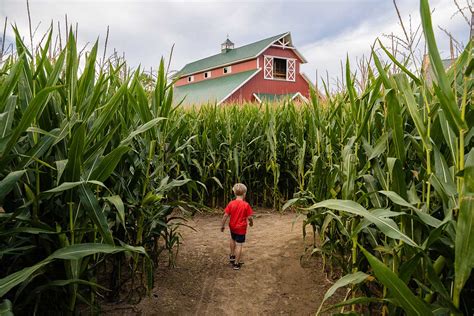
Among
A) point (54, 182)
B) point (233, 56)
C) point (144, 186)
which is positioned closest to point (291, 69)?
point (233, 56)

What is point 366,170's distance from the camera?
2.14 metres

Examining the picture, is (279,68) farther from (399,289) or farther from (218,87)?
(399,289)

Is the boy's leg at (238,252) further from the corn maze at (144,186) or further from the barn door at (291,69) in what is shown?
the barn door at (291,69)

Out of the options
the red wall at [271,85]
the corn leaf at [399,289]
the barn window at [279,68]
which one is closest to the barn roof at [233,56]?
the red wall at [271,85]

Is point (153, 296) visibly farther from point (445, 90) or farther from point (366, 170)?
point (445, 90)

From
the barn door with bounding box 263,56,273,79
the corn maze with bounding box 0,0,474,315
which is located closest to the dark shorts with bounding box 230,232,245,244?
the corn maze with bounding box 0,0,474,315

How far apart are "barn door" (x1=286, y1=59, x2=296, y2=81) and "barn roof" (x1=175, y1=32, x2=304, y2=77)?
182 centimetres

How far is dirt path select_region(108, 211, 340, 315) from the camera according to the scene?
2527 mm

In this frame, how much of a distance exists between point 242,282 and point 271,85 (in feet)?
67.4

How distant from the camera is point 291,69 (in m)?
23.4

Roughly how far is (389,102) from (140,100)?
155cm

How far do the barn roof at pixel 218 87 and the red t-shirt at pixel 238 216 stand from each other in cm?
1584

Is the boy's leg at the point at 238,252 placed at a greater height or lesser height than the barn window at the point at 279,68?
lesser

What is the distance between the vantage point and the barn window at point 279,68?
75.7ft
